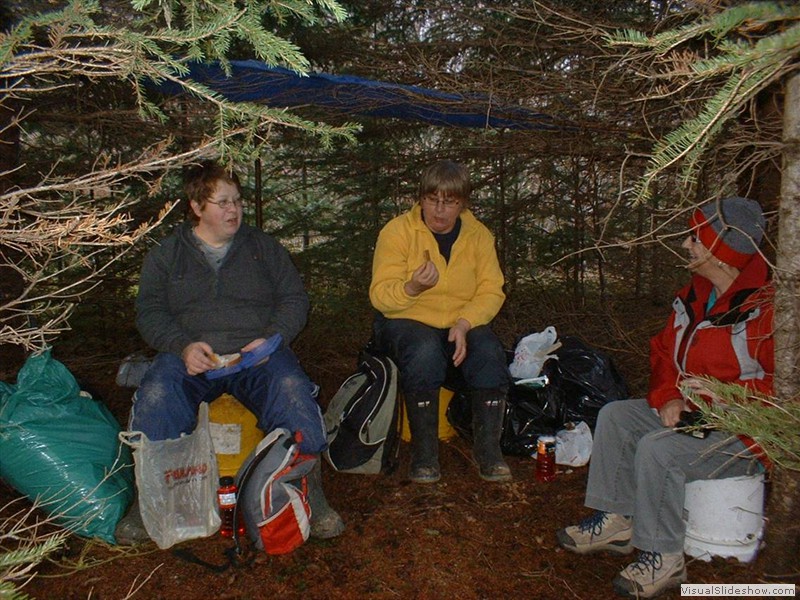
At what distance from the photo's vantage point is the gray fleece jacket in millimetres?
2943

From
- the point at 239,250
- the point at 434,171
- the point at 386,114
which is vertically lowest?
the point at 239,250

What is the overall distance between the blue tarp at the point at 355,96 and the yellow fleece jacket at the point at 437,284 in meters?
0.70

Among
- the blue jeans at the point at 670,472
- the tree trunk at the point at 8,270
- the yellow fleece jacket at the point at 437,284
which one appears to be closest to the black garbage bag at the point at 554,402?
the yellow fleece jacket at the point at 437,284

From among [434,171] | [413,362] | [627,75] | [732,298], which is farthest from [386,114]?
[732,298]

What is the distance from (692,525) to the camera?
2.33 metres

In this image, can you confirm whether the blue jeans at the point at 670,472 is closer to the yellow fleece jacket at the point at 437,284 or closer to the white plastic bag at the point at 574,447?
the white plastic bag at the point at 574,447

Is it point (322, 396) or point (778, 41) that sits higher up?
point (778, 41)

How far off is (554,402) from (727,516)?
3.98ft

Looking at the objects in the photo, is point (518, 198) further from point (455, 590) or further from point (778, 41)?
point (778, 41)

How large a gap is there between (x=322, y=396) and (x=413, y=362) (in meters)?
1.45

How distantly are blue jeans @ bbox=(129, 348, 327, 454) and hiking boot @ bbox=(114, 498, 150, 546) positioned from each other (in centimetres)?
35

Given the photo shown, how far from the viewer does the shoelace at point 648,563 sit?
2.18 metres

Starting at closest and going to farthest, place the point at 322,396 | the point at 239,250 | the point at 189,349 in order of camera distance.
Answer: the point at 189,349
the point at 239,250
the point at 322,396

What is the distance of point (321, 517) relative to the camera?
266cm
